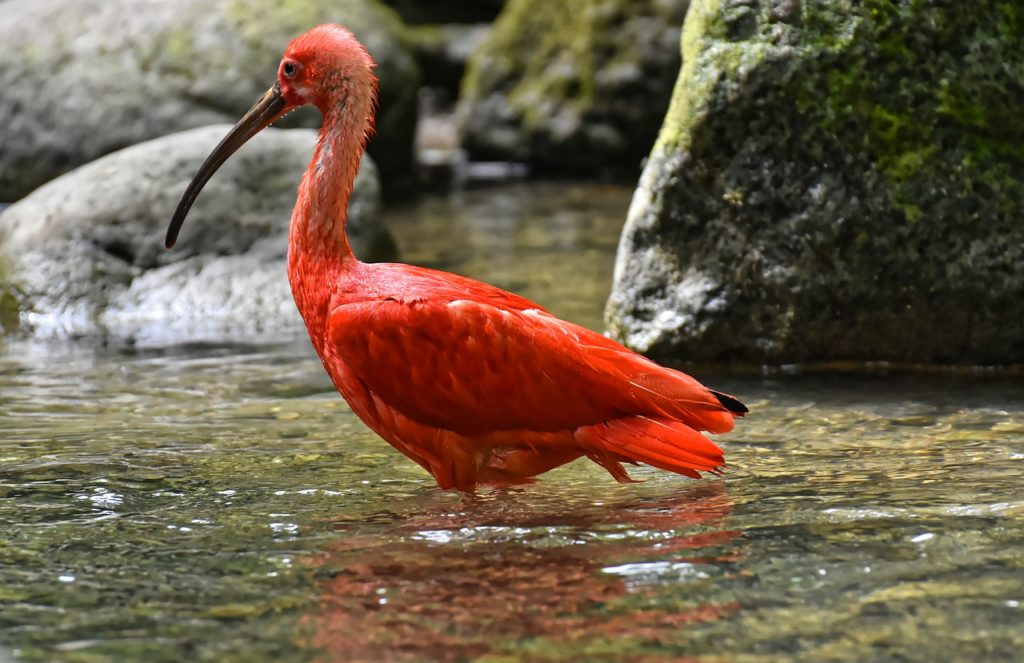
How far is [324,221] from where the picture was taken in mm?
4559

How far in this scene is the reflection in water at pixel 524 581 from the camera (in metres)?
2.98

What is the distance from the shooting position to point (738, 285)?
5.95 m

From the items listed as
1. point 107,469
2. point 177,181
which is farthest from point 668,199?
point 177,181

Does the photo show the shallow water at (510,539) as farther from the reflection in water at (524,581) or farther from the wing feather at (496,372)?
the wing feather at (496,372)

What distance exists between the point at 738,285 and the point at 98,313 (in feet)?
11.7

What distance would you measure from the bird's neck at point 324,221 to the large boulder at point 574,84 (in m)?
8.22

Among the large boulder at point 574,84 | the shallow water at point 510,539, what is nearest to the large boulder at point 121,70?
the large boulder at point 574,84

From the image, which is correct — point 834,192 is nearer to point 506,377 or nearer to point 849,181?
point 849,181

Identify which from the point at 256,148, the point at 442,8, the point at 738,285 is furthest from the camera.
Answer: the point at 442,8

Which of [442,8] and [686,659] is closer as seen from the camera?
[686,659]

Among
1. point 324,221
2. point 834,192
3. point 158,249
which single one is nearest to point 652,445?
point 324,221

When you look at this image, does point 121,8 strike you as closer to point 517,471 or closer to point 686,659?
point 517,471

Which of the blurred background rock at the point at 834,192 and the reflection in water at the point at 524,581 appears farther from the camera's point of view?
the blurred background rock at the point at 834,192

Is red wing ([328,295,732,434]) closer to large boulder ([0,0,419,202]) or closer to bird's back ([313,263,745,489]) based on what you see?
bird's back ([313,263,745,489])
